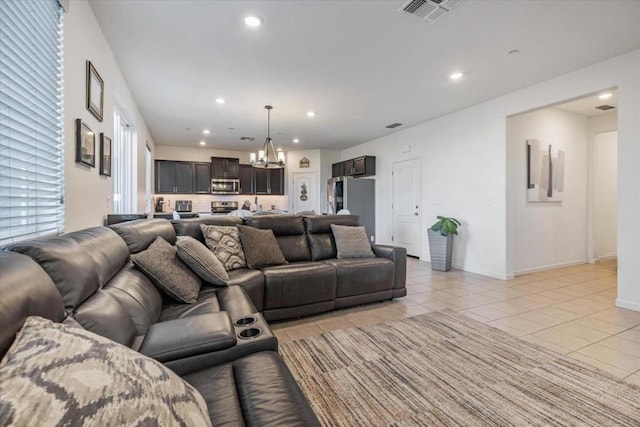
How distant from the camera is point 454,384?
1801mm

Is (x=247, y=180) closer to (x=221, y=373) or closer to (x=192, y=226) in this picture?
(x=192, y=226)

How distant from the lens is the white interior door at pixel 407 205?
589cm

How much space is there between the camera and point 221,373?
1121 millimetres

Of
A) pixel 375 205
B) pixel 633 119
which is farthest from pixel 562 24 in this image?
pixel 375 205

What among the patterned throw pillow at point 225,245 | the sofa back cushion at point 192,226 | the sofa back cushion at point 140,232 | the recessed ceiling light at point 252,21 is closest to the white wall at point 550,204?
the recessed ceiling light at point 252,21

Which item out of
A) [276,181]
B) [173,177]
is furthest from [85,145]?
[276,181]

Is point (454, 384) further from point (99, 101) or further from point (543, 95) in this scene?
point (543, 95)

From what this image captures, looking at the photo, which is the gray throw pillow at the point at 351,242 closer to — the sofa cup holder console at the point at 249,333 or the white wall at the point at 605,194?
the sofa cup holder console at the point at 249,333

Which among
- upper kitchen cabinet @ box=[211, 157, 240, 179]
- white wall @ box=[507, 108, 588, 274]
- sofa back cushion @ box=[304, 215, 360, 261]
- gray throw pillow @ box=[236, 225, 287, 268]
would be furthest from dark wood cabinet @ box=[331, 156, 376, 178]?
gray throw pillow @ box=[236, 225, 287, 268]

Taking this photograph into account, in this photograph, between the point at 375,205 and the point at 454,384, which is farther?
the point at 375,205

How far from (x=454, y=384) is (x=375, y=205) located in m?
5.60

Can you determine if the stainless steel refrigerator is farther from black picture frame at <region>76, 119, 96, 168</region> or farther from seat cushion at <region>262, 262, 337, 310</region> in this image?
black picture frame at <region>76, 119, 96, 168</region>

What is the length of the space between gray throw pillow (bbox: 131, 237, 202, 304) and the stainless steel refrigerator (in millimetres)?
5140

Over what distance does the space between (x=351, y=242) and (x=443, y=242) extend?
213cm
